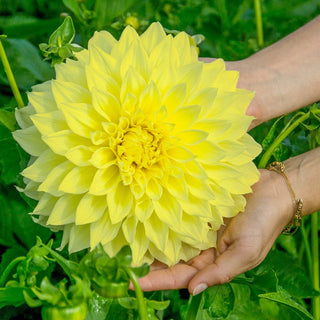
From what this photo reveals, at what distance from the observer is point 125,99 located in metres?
0.73

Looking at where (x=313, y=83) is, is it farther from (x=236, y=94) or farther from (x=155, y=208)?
(x=155, y=208)

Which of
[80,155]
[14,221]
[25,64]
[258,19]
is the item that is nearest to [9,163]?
[14,221]

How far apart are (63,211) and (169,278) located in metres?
0.21

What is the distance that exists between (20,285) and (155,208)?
0.20m

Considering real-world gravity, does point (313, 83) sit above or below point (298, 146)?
above

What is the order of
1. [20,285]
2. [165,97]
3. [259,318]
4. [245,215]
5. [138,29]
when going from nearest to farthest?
[20,285] → [165,97] → [245,215] → [259,318] → [138,29]

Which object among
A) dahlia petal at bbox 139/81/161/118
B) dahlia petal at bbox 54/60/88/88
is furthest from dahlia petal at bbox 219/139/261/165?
dahlia petal at bbox 54/60/88/88

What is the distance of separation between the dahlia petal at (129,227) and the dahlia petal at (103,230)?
0.01 metres

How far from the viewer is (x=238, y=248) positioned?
33.1 inches

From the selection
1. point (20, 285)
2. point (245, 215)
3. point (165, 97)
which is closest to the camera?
point (20, 285)

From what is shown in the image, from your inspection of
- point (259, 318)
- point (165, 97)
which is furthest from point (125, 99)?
point (259, 318)

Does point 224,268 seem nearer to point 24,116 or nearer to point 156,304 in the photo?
point 156,304

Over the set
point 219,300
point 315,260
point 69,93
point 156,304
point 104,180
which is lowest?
point 315,260

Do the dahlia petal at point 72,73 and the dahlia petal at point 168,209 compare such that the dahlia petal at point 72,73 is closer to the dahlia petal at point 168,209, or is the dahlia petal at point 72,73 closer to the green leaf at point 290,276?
the dahlia petal at point 168,209
